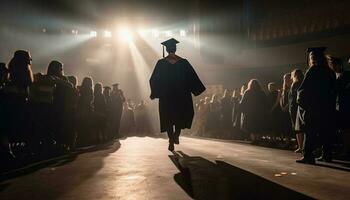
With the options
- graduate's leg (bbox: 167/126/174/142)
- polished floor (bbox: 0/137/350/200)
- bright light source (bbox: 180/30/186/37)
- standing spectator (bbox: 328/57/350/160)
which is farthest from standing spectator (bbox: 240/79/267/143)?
bright light source (bbox: 180/30/186/37)

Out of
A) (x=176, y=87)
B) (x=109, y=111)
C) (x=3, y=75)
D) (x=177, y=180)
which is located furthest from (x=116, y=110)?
(x=177, y=180)

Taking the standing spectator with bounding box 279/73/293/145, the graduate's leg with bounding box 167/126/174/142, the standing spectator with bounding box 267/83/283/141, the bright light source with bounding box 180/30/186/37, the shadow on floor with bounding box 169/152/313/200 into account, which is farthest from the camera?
the bright light source with bounding box 180/30/186/37

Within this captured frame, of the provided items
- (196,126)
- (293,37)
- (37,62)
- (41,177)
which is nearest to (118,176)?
(41,177)

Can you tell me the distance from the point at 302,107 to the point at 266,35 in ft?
40.5

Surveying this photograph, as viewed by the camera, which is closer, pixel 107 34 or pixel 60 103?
pixel 60 103

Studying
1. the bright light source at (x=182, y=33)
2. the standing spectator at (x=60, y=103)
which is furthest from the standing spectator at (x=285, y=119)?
the bright light source at (x=182, y=33)

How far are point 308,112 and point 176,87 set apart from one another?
254cm

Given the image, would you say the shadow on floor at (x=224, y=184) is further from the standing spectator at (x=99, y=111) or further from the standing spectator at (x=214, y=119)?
the standing spectator at (x=214, y=119)

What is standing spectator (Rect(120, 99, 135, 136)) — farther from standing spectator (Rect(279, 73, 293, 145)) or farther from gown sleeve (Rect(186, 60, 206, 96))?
gown sleeve (Rect(186, 60, 206, 96))

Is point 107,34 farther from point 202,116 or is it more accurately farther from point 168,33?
point 202,116

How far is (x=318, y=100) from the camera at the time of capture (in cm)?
662

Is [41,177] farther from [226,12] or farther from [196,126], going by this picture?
[226,12]

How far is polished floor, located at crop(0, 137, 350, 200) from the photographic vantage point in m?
3.81

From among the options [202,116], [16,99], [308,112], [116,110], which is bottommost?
[202,116]
